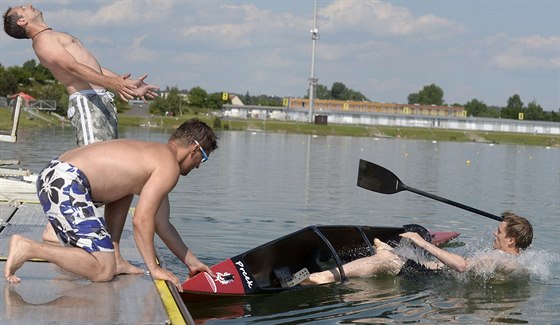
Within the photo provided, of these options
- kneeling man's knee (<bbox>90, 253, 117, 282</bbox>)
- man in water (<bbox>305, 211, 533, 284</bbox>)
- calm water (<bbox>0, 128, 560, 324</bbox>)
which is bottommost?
calm water (<bbox>0, 128, 560, 324</bbox>)

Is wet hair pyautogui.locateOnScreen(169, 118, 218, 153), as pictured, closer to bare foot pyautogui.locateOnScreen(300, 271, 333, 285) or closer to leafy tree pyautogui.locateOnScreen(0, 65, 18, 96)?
bare foot pyautogui.locateOnScreen(300, 271, 333, 285)

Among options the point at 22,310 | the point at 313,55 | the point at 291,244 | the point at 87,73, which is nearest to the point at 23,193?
the point at 291,244

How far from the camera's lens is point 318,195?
849 inches

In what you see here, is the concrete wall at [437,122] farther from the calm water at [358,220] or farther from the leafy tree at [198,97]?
the calm water at [358,220]

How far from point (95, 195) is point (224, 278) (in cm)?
217

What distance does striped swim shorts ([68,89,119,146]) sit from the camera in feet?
25.2

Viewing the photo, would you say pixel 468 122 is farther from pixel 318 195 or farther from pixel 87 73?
pixel 87 73

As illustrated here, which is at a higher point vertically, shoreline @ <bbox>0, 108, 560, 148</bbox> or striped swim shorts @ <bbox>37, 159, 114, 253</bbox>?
striped swim shorts @ <bbox>37, 159, 114, 253</bbox>

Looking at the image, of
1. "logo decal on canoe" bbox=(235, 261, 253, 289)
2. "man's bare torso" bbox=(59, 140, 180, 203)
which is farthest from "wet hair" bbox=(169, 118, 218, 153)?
"logo decal on canoe" bbox=(235, 261, 253, 289)

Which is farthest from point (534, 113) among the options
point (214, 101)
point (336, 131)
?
point (336, 131)

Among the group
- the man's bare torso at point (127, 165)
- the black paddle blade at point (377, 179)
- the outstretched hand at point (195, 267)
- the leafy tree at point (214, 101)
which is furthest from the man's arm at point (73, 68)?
the leafy tree at point (214, 101)

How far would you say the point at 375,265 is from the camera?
10.2 metres

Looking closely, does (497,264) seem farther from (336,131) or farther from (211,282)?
(336,131)

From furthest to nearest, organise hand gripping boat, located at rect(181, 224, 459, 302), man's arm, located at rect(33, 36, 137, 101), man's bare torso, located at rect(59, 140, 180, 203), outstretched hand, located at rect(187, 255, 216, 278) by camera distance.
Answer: hand gripping boat, located at rect(181, 224, 459, 302)
outstretched hand, located at rect(187, 255, 216, 278)
man's arm, located at rect(33, 36, 137, 101)
man's bare torso, located at rect(59, 140, 180, 203)
